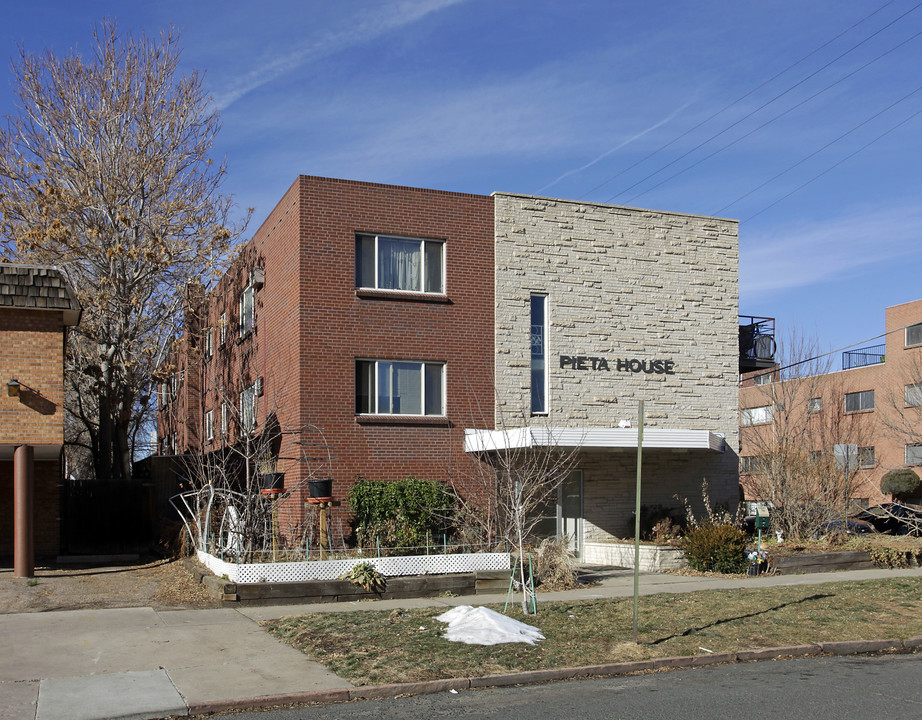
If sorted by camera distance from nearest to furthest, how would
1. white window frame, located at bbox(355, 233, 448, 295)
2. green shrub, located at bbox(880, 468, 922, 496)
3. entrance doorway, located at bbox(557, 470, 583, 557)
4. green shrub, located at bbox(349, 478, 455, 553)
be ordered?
green shrub, located at bbox(349, 478, 455, 553) → white window frame, located at bbox(355, 233, 448, 295) → entrance doorway, located at bbox(557, 470, 583, 557) → green shrub, located at bbox(880, 468, 922, 496)

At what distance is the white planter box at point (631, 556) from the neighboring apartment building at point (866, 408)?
17345 millimetres

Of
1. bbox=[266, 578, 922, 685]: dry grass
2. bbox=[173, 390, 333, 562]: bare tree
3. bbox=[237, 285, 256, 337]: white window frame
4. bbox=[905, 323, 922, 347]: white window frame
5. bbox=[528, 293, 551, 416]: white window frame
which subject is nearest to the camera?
bbox=[266, 578, 922, 685]: dry grass

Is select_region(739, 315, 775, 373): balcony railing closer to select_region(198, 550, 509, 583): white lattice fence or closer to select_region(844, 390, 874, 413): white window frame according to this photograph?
select_region(198, 550, 509, 583): white lattice fence

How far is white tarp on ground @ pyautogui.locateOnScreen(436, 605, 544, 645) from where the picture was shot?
37.9 ft

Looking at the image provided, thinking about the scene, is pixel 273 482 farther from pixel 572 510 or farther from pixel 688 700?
pixel 688 700

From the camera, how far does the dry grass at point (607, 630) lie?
35.0 ft

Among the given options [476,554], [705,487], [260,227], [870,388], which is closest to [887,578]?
[705,487]

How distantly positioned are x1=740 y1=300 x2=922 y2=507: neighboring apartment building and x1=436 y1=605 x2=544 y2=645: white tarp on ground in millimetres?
27069

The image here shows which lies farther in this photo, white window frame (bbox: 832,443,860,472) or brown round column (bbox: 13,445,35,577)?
white window frame (bbox: 832,443,860,472)

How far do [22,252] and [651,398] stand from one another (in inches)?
667

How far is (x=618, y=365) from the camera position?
75.2ft

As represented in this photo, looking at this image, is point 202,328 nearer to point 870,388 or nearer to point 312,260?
point 312,260

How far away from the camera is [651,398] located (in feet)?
76.1

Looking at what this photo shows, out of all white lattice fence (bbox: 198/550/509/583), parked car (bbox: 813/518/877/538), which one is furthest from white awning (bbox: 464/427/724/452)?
parked car (bbox: 813/518/877/538)
